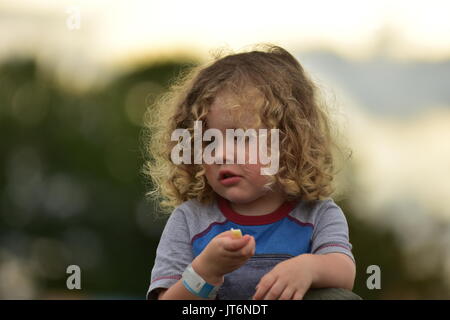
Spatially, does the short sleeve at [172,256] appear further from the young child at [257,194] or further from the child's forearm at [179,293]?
the child's forearm at [179,293]

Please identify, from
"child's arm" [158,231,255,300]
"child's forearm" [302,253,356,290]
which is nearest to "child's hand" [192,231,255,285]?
"child's arm" [158,231,255,300]

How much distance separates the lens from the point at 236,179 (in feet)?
8.34

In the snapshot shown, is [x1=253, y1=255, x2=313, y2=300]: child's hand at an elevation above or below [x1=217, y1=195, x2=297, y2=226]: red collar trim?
below

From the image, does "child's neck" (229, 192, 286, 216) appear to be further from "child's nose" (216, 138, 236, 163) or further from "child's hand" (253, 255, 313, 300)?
"child's hand" (253, 255, 313, 300)

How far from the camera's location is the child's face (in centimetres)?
254

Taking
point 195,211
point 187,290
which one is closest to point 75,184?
point 195,211

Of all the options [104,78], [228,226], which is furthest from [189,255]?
[104,78]

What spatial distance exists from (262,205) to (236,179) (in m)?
0.17

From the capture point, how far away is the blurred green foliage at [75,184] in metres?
11.0

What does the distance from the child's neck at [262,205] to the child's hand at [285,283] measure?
358 millimetres

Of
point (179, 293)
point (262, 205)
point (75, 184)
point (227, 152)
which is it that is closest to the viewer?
point (179, 293)

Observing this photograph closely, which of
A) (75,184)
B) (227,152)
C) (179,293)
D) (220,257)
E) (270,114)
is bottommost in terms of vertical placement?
(75,184)

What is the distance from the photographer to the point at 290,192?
2.62 m

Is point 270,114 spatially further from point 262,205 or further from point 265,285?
point 265,285
